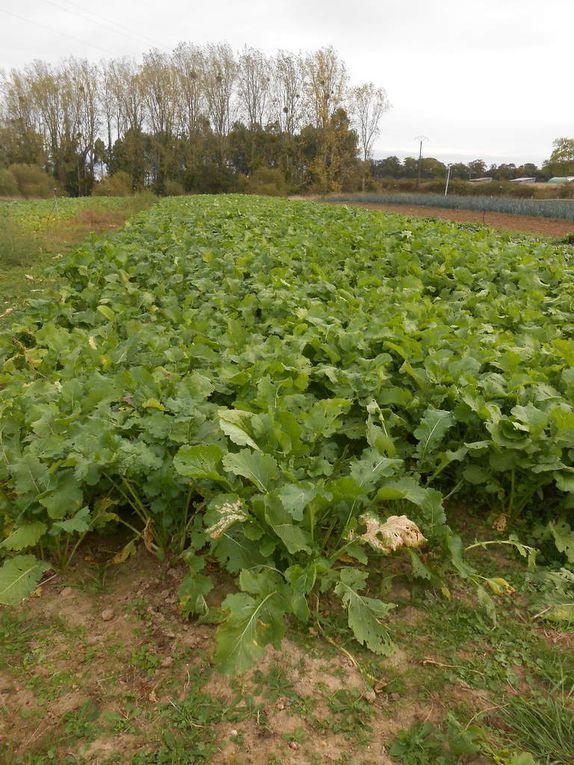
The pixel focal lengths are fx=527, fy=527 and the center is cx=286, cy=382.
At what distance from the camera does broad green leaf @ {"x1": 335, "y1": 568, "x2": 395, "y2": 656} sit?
2.21 meters

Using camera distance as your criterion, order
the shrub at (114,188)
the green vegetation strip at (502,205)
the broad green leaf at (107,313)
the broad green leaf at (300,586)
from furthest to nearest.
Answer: the shrub at (114,188), the green vegetation strip at (502,205), the broad green leaf at (107,313), the broad green leaf at (300,586)

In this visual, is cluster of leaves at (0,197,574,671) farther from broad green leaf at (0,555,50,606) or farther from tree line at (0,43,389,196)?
tree line at (0,43,389,196)

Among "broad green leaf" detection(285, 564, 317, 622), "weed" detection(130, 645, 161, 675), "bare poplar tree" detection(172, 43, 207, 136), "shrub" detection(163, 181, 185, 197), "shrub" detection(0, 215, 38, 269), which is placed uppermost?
"bare poplar tree" detection(172, 43, 207, 136)

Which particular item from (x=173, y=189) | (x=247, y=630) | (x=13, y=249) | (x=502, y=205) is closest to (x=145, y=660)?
(x=247, y=630)

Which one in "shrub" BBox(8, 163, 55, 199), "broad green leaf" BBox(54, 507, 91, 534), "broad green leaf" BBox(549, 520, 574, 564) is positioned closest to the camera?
"broad green leaf" BBox(54, 507, 91, 534)

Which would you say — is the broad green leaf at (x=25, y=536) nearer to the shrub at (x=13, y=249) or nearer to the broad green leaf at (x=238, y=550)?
the broad green leaf at (x=238, y=550)

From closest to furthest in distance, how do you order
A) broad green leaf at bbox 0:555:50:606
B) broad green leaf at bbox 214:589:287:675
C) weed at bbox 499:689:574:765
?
weed at bbox 499:689:574:765, broad green leaf at bbox 214:589:287:675, broad green leaf at bbox 0:555:50:606

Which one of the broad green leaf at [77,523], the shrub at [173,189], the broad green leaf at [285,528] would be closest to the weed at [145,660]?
the broad green leaf at [77,523]

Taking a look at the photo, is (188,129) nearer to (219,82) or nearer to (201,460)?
(219,82)

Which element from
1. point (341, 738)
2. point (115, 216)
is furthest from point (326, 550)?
point (115, 216)

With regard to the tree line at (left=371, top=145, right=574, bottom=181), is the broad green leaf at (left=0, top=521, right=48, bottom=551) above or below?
below

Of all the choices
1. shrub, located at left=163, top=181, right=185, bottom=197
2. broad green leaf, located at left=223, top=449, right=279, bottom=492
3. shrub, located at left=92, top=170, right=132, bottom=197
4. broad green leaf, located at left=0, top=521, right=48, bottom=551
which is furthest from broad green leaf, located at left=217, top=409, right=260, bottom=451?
shrub, located at left=163, top=181, right=185, bottom=197

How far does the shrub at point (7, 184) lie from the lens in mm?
39031

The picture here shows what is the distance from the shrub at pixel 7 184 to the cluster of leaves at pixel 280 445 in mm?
40858
